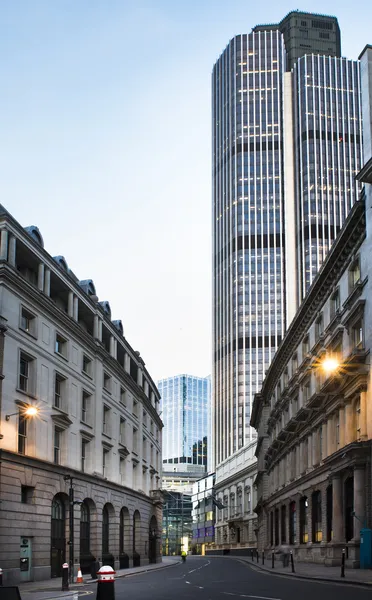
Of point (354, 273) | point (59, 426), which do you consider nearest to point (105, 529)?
point (59, 426)

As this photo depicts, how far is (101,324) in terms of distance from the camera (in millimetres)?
60312

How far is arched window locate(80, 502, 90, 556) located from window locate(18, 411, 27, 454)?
10.8 metres

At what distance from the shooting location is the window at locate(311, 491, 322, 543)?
53.3 meters

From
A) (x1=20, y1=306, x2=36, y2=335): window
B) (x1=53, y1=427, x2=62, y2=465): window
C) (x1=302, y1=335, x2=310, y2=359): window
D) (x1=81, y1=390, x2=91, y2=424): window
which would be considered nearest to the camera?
(x1=20, y1=306, x2=36, y2=335): window

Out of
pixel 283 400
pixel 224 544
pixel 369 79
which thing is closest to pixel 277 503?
pixel 283 400

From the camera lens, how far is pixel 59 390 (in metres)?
50.3

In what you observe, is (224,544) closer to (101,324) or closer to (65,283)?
(101,324)

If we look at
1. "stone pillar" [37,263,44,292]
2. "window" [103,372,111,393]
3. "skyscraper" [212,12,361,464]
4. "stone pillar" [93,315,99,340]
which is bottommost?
"window" [103,372,111,393]

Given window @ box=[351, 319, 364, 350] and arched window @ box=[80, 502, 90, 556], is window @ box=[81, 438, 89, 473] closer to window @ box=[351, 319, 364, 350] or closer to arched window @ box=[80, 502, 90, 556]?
arched window @ box=[80, 502, 90, 556]

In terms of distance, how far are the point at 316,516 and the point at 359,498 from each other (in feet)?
49.1

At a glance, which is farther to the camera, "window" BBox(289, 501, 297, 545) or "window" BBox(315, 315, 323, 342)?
"window" BBox(289, 501, 297, 545)

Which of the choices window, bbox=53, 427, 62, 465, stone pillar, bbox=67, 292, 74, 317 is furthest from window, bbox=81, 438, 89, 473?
stone pillar, bbox=67, 292, 74, 317

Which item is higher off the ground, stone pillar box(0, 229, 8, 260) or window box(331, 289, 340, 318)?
stone pillar box(0, 229, 8, 260)

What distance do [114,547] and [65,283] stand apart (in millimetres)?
21420
